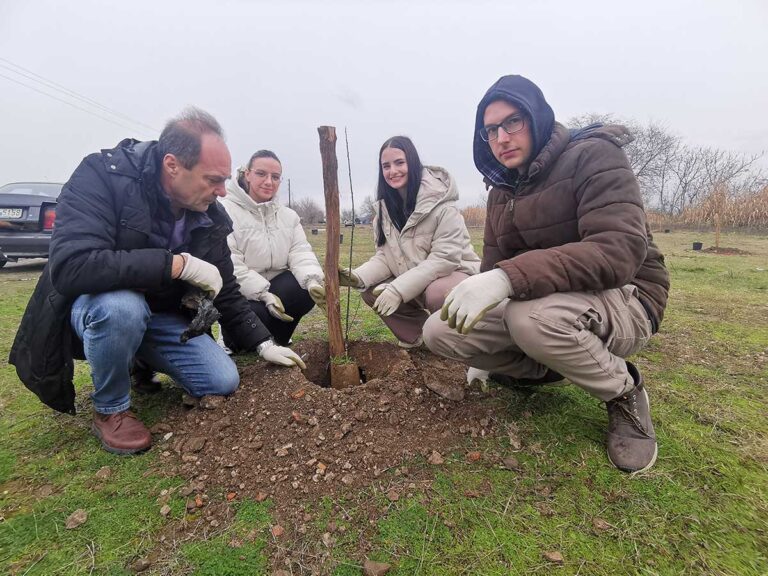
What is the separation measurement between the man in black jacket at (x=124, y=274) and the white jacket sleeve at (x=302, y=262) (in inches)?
36.5

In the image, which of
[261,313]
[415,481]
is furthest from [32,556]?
[261,313]

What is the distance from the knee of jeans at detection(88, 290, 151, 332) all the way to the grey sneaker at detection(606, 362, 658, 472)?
7.12 ft

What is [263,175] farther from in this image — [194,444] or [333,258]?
[194,444]

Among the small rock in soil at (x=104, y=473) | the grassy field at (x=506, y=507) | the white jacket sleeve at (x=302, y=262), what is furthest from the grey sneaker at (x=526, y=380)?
the small rock in soil at (x=104, y=473)

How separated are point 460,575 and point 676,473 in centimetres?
103

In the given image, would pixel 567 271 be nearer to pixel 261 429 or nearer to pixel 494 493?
pixel 494 493

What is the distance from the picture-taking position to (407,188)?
2.77 meters

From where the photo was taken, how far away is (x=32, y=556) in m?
1.33

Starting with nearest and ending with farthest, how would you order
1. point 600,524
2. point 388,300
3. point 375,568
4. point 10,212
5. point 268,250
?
point 375,568 < point 600,524 < point 388,300 < point 268,250 < point 10,212

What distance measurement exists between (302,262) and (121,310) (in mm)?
1445

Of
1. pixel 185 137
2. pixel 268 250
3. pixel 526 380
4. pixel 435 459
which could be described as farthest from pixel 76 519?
pixel 526 380

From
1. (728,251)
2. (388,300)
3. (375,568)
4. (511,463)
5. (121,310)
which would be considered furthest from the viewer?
(728,251)

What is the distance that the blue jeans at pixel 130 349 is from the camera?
1.80 meters

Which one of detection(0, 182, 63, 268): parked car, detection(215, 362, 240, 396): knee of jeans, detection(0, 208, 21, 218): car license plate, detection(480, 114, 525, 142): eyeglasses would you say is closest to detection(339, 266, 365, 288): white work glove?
detection(215, 362, 240, 396): knee of jeans
